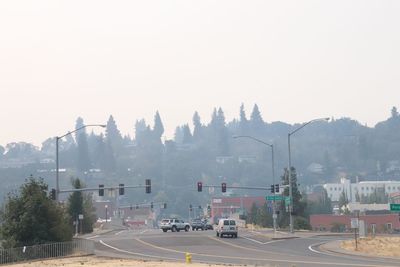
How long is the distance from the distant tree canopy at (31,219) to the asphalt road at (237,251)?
409 centimetres

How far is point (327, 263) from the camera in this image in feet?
132

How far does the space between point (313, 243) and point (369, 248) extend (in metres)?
9.97

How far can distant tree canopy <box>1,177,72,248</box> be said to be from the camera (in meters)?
48.3

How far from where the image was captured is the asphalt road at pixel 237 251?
42156 millimetres

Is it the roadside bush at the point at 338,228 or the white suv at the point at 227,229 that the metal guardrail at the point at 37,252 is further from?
the roadside bush at the point at 338,228

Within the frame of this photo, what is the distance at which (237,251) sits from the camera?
52.2m

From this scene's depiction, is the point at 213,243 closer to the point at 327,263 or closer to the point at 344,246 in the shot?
the point at 344,246

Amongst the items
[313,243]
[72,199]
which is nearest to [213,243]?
[313,243]

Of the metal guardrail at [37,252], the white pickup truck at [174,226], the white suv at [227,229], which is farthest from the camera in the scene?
the white pickup truck at [174,226]

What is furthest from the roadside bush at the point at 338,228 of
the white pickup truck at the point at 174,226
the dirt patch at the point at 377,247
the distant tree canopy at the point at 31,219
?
the distant tree canopy at the point at 31,219

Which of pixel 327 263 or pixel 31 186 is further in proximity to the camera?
pixel 31 186

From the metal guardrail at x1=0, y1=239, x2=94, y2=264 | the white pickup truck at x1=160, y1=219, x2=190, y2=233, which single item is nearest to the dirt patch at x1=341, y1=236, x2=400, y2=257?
the metal guardrail at x1=0, y1=239, x2=94, y2=264

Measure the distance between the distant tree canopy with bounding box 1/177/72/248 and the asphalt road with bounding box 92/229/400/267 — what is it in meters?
4.09

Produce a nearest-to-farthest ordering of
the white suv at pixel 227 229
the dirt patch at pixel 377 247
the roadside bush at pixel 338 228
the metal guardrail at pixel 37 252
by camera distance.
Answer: the metal guardrail at pixel 37 252 → the dirt patch at pixel 377 247 → the white suv at pixel 227 229 → the roadside bush at pixel 338 228
